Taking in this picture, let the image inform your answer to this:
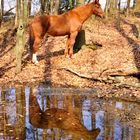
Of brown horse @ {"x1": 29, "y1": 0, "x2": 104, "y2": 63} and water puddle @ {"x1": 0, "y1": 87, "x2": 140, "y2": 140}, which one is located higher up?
brown horse @ {"x1": 29, "y1": 0, "x2": 104, "y2": 63}

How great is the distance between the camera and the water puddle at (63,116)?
6.58 metres

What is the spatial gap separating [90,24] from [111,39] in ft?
13.5

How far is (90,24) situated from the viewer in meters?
21.0

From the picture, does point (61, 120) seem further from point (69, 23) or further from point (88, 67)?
point (69, 23)

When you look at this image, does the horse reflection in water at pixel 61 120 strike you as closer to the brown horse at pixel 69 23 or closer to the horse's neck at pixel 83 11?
the brown horse at pixel 69 23

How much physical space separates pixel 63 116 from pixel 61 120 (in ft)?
1.01

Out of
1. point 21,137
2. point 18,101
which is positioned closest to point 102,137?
point 21,137

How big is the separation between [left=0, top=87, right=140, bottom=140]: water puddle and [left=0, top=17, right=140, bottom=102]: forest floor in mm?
853

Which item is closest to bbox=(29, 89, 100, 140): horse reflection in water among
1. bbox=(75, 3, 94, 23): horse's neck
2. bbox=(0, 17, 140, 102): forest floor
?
bbox=(0, 17, 140, 102): forest floor

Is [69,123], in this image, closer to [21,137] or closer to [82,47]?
[21,137]

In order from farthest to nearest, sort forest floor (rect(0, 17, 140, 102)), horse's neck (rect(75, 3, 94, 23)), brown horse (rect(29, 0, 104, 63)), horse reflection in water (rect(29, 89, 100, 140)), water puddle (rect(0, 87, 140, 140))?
horse's neck (rect(75, 3, 94, 23)) → brown horse (rect(29, 0, 104, 63)) → forest floor (rect(0, 17, 140, 102)) → horse reflection in water (rect(29, 89, 100, 140)) → water puddle (rect(0, 87, 140, 140))

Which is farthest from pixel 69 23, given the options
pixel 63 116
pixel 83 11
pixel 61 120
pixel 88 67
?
pixel 61 120

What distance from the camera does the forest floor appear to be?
10765 millimetres

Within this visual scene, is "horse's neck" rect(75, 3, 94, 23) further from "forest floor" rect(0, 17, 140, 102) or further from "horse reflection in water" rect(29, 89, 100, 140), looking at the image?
"horse reflection in water" rect(29, 89, 100, 140)
